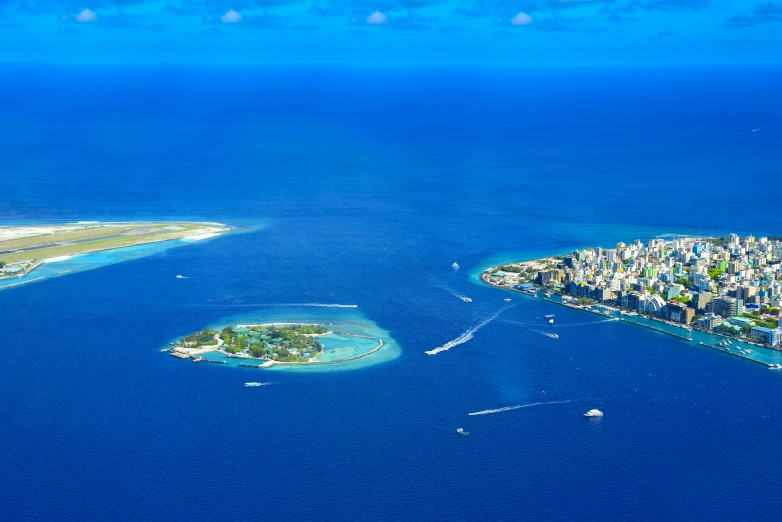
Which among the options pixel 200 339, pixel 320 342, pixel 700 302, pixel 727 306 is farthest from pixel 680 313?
pixel 200 339

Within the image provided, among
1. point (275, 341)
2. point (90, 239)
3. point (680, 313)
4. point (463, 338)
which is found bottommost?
point (680, 313)

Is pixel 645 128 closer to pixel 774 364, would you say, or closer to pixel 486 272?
pixel 486 272

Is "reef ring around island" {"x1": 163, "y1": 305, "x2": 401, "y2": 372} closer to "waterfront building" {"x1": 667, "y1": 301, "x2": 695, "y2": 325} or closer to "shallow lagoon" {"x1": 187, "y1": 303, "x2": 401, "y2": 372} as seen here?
"shallow lagoon" {"x1": 187, "y1": 303, "x2": 401, "y2": 372}

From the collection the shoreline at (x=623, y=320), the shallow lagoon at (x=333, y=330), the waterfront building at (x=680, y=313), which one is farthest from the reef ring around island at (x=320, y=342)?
the waterfront building at (x=680, y=313)

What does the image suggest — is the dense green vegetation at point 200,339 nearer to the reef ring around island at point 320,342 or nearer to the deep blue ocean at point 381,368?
the reef ring around island at point 320,342

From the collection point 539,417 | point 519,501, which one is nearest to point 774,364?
point 539,417

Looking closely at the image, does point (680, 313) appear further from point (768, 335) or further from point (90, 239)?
point (90, 239)

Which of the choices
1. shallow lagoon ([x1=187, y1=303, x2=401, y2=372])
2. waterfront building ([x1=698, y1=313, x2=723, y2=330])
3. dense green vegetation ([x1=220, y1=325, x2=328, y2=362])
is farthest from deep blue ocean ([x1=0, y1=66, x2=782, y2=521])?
waterfront building ([x1=698, y1=313, x2=723, y2=330])
